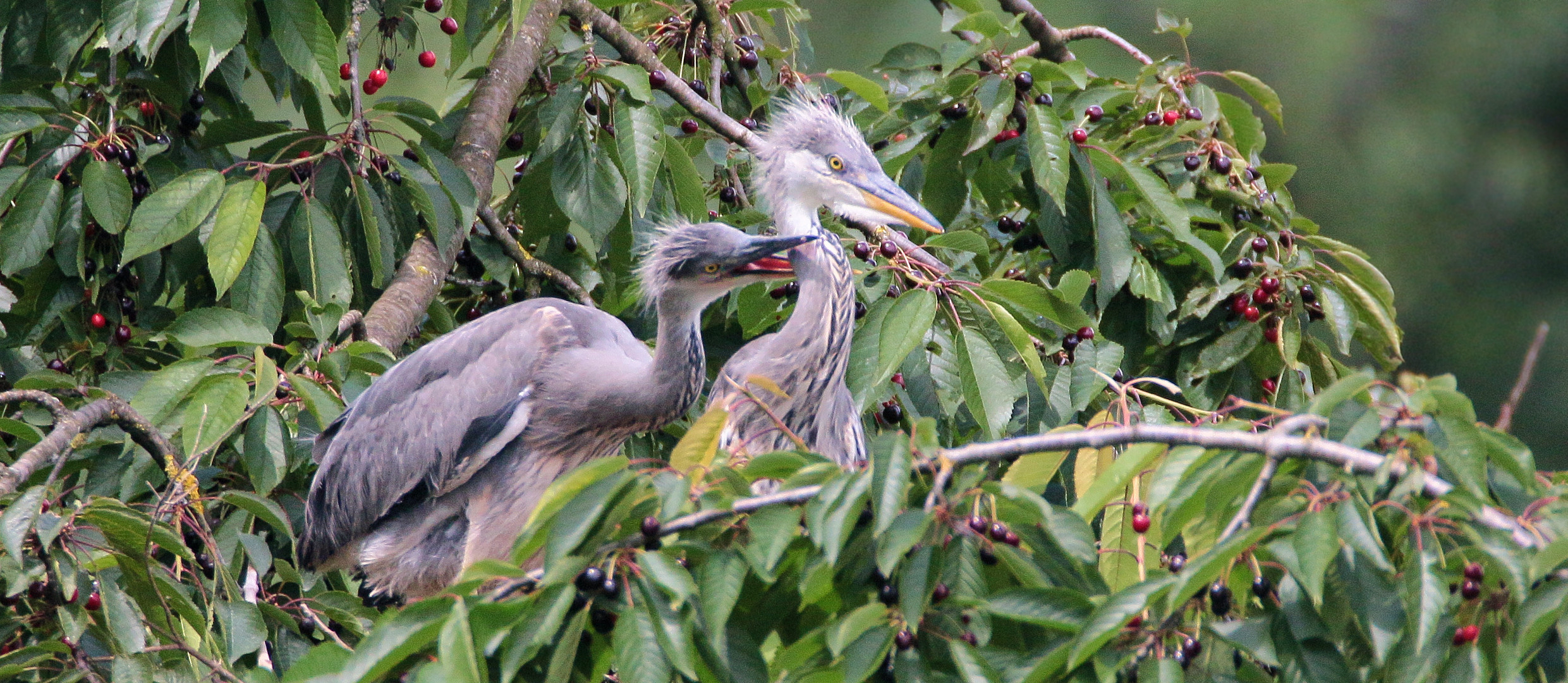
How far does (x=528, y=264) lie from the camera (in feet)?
10.7

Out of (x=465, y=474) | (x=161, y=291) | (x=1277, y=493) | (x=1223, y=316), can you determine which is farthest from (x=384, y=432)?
Result: (x=1277, y=493)

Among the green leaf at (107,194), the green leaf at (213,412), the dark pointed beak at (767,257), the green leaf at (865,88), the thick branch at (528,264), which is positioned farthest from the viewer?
the thick branch at (528,264)

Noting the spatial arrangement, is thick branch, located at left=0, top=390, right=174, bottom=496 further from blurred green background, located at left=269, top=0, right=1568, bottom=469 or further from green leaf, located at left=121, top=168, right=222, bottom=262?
blurred green background, located at left=269, top=0, right=1568, bottom=469

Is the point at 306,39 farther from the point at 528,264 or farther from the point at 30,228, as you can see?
the point at 528,264

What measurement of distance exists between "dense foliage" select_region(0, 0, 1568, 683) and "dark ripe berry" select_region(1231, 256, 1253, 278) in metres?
0.03

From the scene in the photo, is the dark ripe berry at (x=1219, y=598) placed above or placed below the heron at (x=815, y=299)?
above

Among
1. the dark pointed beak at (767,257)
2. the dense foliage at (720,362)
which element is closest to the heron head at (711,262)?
the dark pointed beak at (767,257)

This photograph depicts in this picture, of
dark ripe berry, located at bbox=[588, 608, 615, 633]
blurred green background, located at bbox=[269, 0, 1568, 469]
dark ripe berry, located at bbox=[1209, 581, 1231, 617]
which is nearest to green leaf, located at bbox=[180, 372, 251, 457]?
dark ripe berry, located at bbox=[588, 608, 615, 633]

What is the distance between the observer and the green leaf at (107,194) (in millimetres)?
2549

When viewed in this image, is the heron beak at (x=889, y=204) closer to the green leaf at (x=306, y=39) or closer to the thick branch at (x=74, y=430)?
the green leaf at (x=306, y=39)

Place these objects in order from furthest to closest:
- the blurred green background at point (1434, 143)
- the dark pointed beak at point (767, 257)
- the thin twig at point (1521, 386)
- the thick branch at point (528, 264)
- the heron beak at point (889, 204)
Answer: the blurred green background at point (1434, 143), the thick branch at point (528, 264), the heron beak at point (889, 204), the dark pointed beak at point (767, 257), the thin twig at point (1521, 386)

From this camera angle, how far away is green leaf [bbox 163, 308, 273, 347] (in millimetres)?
2465

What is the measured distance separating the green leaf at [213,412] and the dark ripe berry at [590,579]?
112 centimetres

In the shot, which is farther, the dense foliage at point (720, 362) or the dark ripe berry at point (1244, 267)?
the dark ripe berry at point (1244, 267)
